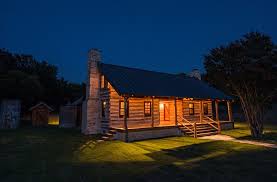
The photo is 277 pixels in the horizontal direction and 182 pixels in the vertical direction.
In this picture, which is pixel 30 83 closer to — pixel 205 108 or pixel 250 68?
pixel 205 108

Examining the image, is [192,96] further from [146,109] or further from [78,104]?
[78,104]

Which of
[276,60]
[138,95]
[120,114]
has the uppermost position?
[276,60]

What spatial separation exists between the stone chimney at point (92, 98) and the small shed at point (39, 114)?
42.9ft

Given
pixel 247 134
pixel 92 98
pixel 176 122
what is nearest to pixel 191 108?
pixel 176 122

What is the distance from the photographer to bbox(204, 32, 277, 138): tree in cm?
1594

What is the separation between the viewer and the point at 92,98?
60.7 ft

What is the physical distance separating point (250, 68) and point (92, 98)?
13.5 m

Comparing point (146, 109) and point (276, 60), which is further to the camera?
point (146, 109)

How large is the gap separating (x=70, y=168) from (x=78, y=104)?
63.1 ft

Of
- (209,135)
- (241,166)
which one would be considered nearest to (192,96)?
(209,135)

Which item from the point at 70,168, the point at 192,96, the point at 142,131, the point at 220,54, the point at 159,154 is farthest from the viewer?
the point at 192,96

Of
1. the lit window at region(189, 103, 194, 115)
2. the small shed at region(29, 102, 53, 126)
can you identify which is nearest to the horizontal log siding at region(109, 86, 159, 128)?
the lit window at region(189, 103, 194, 115)

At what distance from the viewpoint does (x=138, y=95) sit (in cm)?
1562

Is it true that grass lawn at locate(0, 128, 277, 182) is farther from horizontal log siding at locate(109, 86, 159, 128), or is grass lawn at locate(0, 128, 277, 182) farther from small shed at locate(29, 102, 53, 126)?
small shed at locate(29, 102, 53, 126)
